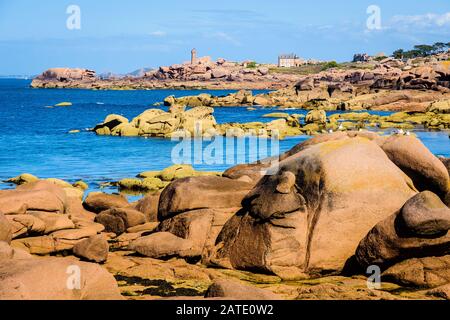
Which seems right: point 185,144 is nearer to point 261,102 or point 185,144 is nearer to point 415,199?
point 415,199

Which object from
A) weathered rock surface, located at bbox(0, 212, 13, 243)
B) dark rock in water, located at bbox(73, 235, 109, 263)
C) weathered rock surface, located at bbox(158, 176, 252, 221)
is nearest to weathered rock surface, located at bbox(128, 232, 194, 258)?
dark rock in water, located at bbox(73, 235, 109, 263)

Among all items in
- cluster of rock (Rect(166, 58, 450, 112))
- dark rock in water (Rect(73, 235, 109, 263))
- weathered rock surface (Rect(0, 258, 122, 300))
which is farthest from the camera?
cluster of rock (Rect(166, 58, 450, 112))

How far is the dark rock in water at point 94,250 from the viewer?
55.0 feet

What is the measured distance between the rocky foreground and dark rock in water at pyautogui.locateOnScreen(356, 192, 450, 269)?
23 millimetres

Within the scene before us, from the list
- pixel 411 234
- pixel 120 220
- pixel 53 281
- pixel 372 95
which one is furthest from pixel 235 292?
pixel 372 95

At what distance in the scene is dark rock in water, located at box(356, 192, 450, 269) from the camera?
14.5 meters

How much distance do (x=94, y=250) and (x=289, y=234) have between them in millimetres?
4840

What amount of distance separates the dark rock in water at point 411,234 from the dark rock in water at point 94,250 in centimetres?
631

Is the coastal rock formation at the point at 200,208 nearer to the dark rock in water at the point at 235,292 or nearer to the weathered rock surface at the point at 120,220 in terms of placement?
the weathered rock surface at the point at 120,220

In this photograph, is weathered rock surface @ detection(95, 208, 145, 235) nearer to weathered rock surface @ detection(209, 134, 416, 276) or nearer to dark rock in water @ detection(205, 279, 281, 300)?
weathered rock surface @ detection(209, 134, 416, 276)

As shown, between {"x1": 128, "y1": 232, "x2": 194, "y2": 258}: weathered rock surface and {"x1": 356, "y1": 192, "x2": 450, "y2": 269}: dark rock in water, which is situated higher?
{"x1": 356, "y1": 192, "x2": 450, "y2": 269}: dark rock in water

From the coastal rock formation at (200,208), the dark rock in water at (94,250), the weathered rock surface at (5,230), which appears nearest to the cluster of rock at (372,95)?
the coastal rock formation at (200,208)

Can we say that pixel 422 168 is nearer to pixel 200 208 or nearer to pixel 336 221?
pixel 336 221

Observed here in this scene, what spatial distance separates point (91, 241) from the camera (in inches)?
669
